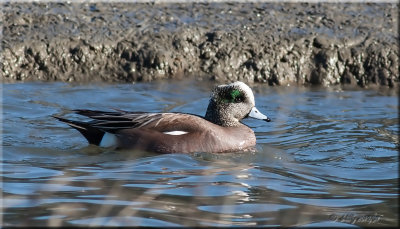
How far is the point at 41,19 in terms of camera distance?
9.50 metres

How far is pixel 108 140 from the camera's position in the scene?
6.88 metres

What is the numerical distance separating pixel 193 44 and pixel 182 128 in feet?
9.44

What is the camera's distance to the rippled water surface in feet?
14.8

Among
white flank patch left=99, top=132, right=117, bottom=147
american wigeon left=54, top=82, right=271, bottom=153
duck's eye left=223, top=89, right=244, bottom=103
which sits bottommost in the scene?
white flank patch left=99, top=132, right=117, bottom=147

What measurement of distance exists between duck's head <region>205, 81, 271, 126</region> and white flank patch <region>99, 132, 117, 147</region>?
0.94 m

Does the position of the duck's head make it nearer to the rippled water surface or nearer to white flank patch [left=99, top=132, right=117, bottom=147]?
the rippled water surface

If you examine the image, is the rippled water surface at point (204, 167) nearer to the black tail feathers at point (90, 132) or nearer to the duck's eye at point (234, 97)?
the black tail feathers at point (90, 132)

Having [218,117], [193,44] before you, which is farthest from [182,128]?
[193,44]

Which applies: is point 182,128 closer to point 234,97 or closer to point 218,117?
point 218,117

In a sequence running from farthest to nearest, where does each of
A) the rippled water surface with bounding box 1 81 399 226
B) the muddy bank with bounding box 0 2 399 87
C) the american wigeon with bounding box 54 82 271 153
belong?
the muddy bank with bounding box 0 2 399 87 < the american wigeon with bounding box 54 82 271 153 < the rippled water surface with bounding box 1 81 399 226

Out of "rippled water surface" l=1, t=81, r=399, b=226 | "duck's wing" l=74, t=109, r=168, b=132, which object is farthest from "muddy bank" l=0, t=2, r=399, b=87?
"duck's wing" l=74, t=109, r=168, b=132

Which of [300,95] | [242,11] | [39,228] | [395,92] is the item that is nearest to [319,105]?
[300,95]

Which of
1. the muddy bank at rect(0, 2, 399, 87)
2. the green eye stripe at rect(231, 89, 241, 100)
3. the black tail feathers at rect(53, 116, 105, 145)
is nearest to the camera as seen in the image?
the black tail feathers at rect(53, 116, 105, 145)

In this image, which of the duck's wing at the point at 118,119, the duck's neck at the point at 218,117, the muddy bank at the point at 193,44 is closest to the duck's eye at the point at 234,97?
the duck's neck at the point at 218,117
